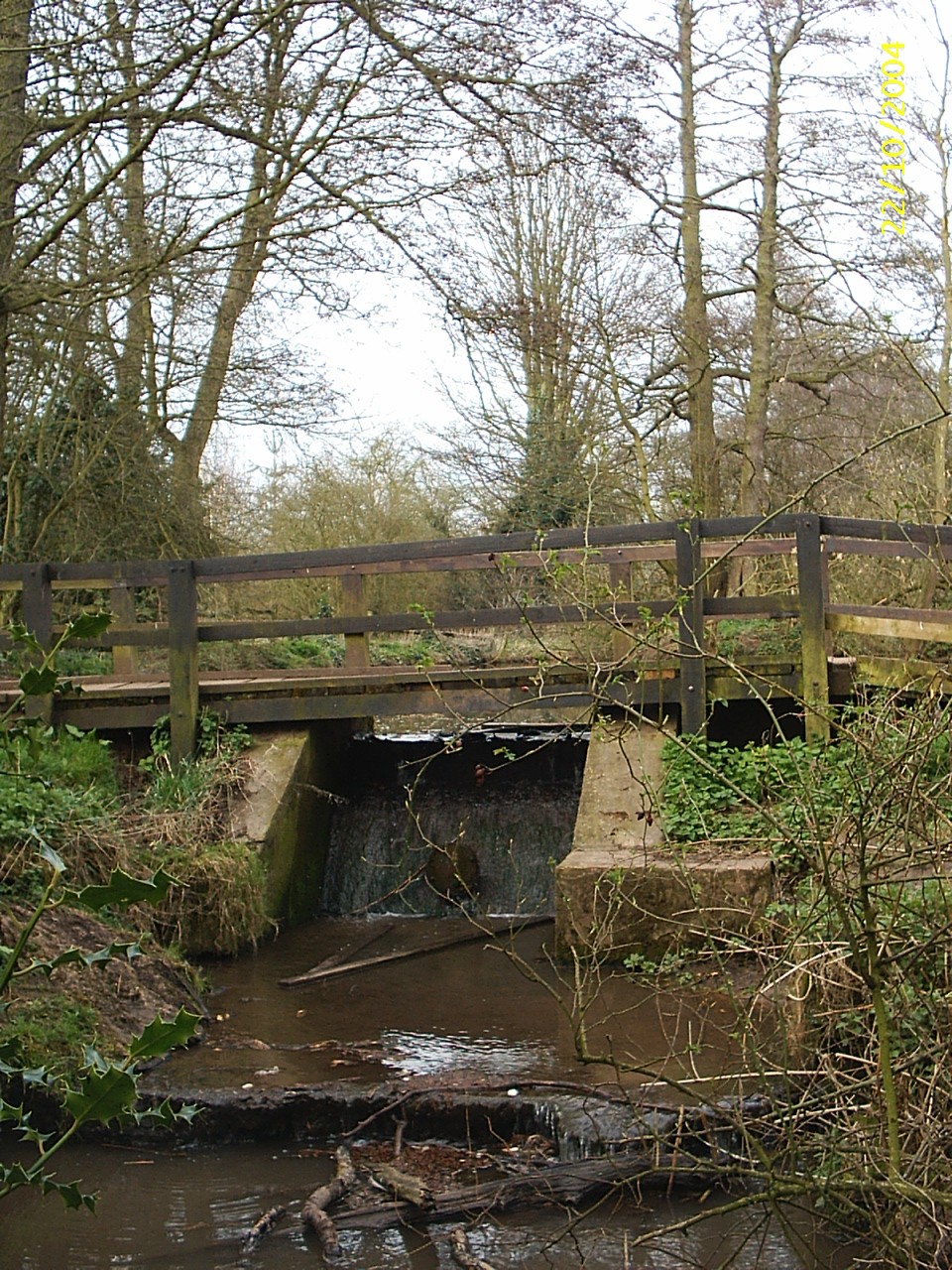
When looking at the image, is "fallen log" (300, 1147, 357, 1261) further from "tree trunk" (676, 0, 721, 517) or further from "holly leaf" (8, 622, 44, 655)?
"tree trunk" (676, 0, 721, 517)

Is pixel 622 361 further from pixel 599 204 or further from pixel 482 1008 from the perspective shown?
pixel 482 1008

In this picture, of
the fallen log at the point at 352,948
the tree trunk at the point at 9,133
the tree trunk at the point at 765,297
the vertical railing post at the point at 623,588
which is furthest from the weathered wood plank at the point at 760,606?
the tree trunk at the point at 765,297

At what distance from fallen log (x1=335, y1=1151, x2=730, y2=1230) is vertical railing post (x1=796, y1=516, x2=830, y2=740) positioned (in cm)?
425

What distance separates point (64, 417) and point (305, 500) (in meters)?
7.48

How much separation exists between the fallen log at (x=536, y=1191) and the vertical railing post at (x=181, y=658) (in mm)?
5133

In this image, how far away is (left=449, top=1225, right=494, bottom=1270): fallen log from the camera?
454cm

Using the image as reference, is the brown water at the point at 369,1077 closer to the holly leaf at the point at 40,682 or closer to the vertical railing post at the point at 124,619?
the holly leaf at the point at 40,682

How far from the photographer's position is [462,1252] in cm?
463

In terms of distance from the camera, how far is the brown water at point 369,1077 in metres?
4.72

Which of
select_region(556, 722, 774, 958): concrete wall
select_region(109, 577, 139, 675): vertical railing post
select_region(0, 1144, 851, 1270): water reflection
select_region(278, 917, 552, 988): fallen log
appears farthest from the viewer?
select_region(109, 577, 139, 675): vertical railing post

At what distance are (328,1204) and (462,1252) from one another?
0.65 m

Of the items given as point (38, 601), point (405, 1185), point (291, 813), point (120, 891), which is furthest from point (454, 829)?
point (120, 891)

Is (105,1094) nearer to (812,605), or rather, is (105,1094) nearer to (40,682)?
(40,682)

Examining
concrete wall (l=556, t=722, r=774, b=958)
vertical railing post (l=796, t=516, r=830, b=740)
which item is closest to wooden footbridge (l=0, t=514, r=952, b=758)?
vertical railing post (l=796, t=516, r=830, b=740)
